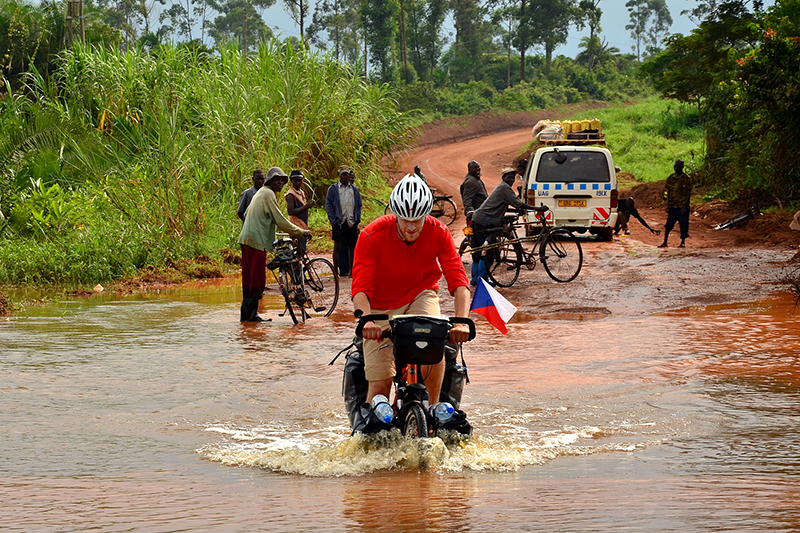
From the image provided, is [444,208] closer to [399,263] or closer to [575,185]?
[575,185]

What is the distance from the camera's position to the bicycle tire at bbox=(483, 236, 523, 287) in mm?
14133

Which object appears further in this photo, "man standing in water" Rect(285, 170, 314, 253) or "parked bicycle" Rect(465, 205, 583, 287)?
"man standing in water" Rect(285, 170, 314, 253)

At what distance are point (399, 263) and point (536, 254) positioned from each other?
9.05 meters

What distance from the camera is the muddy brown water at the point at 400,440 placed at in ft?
14.8

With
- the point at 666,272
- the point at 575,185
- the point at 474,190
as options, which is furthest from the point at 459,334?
the point at 575,185

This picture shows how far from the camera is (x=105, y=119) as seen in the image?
20.8m

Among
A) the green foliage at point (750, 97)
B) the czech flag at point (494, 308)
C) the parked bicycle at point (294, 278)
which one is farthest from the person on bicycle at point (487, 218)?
the czech flag at point (494, 308)

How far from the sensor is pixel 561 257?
46.7 feet

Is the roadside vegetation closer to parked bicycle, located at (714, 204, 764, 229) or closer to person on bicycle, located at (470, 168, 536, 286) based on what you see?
parked bicycle, located at (714, 204, 764, 229)

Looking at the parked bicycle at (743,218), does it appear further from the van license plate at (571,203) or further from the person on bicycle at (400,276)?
the person on bicycle at (400,276)

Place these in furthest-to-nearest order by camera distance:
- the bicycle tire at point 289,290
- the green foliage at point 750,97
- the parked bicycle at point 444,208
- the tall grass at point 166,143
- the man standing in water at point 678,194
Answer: the parked bicycle at point 444,208, the man standing in water at point 678,194, the green foliage at point 750,97, the tall grass at point 166,143, the bicycle tire at point 289,290

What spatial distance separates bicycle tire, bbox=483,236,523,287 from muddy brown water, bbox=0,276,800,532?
Result: 2.89 meters

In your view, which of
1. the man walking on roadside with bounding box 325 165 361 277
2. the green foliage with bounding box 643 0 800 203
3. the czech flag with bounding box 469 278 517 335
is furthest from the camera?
the green foliage with bounding box 643 0 800 203

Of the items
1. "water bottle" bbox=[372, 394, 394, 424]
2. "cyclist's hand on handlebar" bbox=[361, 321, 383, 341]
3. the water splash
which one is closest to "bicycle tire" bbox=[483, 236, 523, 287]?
the water splash
